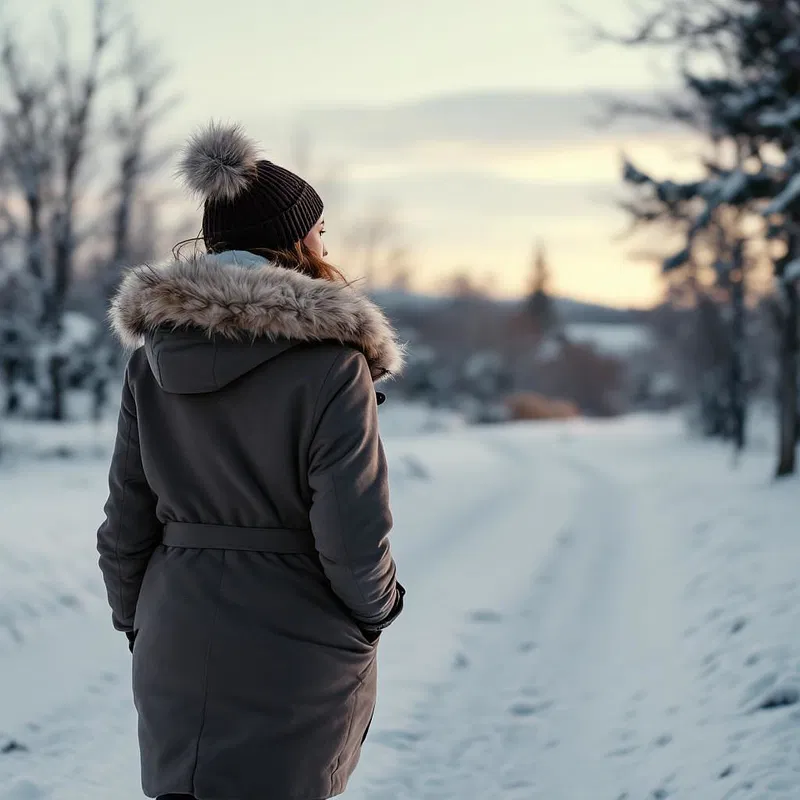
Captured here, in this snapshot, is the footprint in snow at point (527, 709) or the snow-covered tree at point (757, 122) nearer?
the footprint in snow at point (527, 709)

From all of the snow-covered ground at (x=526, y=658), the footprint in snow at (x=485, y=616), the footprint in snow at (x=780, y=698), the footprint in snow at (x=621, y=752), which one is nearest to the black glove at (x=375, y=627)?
the snow-covered ground at (x=526, y=658)

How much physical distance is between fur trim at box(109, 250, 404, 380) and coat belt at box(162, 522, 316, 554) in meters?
0.46

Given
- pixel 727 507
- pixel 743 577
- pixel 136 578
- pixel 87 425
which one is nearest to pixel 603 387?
pixel 87 425

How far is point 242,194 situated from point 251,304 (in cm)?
35

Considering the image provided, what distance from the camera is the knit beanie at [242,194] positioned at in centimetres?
239

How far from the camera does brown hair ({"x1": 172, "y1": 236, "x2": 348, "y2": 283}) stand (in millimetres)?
2439

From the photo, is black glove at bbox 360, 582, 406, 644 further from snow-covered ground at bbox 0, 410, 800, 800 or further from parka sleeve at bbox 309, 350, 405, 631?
snow-covered ground at bbox 0, 410, 800, 800

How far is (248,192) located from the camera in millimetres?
2406

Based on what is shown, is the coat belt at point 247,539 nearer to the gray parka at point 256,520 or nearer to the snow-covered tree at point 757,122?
the gray parka at point 256,520

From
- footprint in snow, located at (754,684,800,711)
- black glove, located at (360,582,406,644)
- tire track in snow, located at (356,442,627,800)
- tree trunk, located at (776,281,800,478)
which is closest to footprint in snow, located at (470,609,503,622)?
tire track in snow, located at (356,442,627,800)

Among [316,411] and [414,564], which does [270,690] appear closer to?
[316,411]

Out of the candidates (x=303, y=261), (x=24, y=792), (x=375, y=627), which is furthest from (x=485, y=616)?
(x=303, y=261)

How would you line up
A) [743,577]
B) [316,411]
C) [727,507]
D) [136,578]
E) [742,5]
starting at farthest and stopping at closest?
1. [742,5]
2. [727,507]
3. [743,577]
4. [136,578]
5. [316,411]

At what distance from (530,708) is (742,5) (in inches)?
438
